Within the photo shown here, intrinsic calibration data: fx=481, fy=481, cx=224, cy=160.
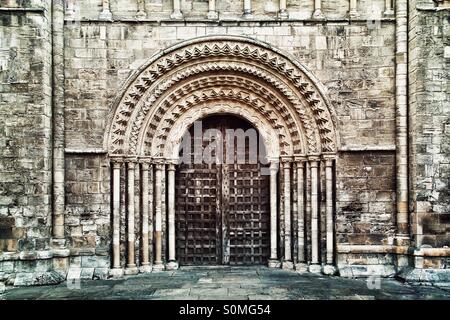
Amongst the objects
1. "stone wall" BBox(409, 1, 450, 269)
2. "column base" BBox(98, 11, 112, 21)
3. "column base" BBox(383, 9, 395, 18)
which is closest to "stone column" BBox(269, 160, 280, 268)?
"stone wall" BBox(409, 1, 450, 269)

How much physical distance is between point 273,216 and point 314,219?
2.84ft

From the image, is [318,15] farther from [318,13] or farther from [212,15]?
[212,15]

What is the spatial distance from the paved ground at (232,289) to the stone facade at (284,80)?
0.56 meters

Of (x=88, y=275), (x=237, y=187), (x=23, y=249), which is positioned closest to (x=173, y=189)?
(x=237, y=187)

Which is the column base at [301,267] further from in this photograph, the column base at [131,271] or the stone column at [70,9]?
the stone column at [70,9]

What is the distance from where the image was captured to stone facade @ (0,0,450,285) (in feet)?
27.8

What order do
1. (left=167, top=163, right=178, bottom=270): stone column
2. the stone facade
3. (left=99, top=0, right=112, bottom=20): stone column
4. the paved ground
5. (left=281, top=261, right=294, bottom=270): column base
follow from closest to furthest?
1. the paved ground
2. the stone facade
3. (left=99, top=0, right=112, bottom=20): stone column
4. (left=281, top=261, right=294, bottom=270): column base
5. (left=167, top=163, right=178, bottom=270): stone column

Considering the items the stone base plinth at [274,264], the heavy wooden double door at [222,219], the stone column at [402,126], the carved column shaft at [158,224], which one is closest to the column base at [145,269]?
the carved column shaft at [158,224]

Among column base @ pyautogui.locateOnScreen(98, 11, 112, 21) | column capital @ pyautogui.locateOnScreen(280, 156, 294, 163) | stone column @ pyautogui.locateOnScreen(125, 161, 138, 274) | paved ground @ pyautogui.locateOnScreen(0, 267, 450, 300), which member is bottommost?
paved ground @ pyautogui.locateOnScreen(0, 267, 450, 300)

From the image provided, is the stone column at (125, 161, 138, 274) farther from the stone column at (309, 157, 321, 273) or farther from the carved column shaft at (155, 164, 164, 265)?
the stone column at (309, 157, 321, 273)

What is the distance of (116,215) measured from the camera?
8.98 meters

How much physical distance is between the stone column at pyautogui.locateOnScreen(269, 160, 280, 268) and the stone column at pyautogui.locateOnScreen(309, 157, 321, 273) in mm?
758
